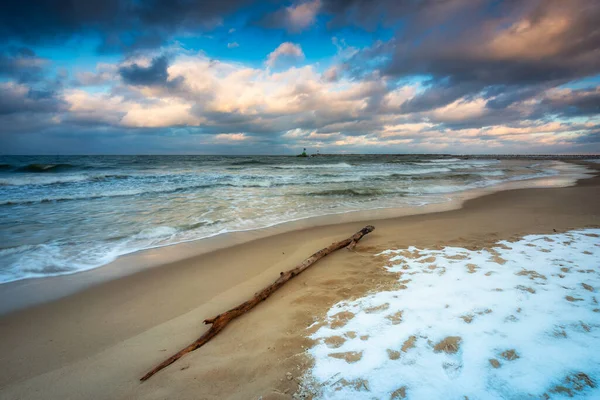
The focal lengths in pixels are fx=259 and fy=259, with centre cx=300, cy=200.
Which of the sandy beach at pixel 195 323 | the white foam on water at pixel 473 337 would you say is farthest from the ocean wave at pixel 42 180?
the white foam on water at pixel 473 337

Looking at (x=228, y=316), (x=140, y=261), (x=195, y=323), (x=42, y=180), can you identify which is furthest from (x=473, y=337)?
(x=42, y=180)

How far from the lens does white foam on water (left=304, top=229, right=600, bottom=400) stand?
1891 millimetres

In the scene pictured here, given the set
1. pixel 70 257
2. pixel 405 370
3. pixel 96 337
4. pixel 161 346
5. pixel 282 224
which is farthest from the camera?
pixel 282 224

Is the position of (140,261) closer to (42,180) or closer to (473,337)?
(473,337)

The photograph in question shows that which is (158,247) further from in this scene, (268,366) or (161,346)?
(268,366)

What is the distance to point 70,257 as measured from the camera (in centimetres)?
536

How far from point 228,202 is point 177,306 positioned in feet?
24.9

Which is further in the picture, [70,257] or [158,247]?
[158,247]

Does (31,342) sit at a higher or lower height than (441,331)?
lower

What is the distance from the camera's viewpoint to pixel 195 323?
10.8ft

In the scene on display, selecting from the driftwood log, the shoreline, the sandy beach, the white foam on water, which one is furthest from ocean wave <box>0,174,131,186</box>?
the white foam on water

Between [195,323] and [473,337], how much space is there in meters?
3.06

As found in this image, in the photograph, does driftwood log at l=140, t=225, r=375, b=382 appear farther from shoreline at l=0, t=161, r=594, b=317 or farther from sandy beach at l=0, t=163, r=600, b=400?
shoreline at l=0, t=161, r=594, b=317

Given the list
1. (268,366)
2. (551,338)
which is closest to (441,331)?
(551,338)
